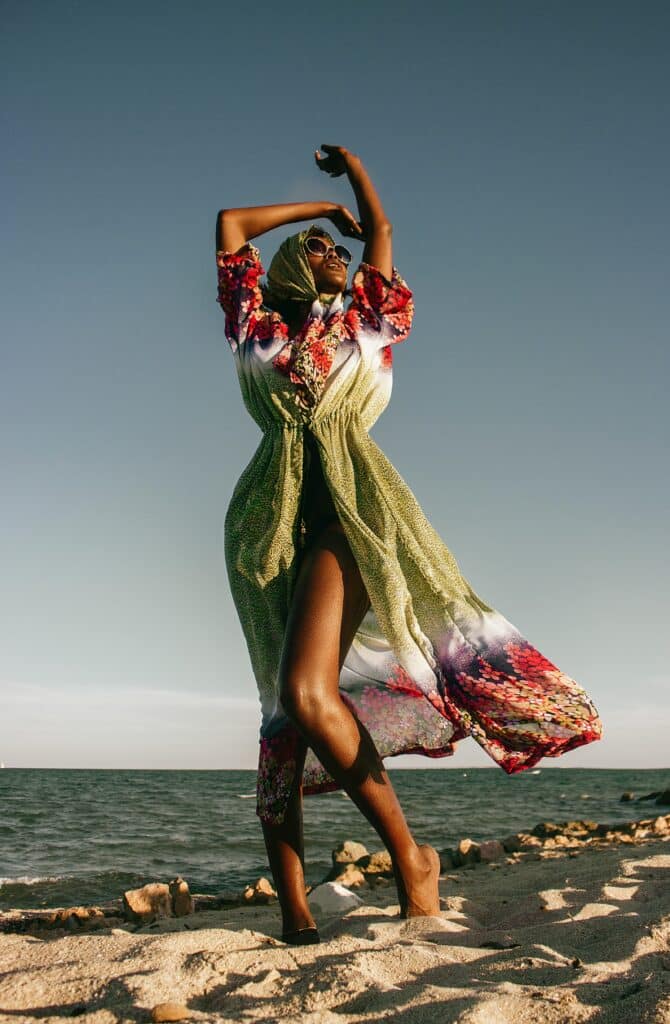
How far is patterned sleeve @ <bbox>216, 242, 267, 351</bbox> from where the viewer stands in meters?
3.02

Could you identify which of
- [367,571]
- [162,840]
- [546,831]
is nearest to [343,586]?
[367,571]

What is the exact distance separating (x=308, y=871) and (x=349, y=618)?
582 cm

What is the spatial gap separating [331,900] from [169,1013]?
2441 millimetres

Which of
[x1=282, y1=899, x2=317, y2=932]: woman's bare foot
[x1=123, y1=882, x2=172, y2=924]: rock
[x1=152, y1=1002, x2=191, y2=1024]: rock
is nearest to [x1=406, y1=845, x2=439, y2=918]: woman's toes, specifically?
[x1=282, y1=899, x2=317, y2=932]: woman's bare foot

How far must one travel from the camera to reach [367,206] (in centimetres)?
323

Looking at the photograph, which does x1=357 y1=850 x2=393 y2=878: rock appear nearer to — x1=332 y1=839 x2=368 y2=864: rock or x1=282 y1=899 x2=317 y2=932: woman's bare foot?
x1=332 y1=839 x2=368 y2=864: rock

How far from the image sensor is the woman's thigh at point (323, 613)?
2480 mm

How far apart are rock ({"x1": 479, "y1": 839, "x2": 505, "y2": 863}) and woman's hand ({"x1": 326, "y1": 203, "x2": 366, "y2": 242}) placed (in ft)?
17.4

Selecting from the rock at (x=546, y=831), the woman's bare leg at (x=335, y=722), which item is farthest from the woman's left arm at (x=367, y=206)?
the rock at (x=546, y=831)

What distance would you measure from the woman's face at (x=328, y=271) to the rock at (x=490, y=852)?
17.2 feet

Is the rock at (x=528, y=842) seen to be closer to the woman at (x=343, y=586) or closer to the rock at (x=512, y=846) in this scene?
the rock at (x=512, y=846)

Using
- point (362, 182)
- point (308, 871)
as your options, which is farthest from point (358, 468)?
point (308, 871)

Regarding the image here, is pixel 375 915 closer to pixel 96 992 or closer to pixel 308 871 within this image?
pixel 96 992

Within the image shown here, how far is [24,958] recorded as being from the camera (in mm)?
2137
